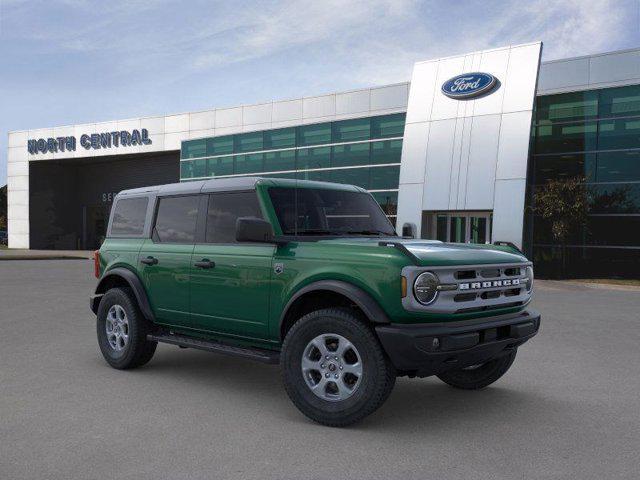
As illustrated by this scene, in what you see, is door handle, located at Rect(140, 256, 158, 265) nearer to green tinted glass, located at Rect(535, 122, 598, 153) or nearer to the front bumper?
the front bumper

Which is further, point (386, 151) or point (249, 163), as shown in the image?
point (249, 163)

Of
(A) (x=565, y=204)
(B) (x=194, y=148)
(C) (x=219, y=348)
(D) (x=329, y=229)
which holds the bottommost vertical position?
(C) (x=219, y=348)

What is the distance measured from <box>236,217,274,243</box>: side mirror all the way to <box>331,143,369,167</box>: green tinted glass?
2546cm

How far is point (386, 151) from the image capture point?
2959 cm

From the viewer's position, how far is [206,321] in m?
5.83

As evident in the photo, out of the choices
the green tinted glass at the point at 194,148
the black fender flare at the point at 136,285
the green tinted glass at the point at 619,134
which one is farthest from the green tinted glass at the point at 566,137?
the black fender flare at the point at 136,285

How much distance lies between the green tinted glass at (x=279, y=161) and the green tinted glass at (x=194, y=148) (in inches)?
209

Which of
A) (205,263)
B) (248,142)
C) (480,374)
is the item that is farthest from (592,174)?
(205,263)

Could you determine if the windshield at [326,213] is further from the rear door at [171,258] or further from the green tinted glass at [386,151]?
the green tinted glass at [386,151]

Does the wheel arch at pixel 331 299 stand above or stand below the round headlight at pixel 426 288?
below

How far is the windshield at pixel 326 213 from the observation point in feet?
18.5

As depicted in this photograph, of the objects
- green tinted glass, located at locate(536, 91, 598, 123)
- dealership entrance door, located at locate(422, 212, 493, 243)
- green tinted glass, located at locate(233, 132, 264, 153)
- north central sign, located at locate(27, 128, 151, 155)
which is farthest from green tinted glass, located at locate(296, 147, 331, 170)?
north central sign, located at locate(27, 128, 151, 155)

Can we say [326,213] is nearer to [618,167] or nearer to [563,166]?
[618,167]

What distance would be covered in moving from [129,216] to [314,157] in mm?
25661
